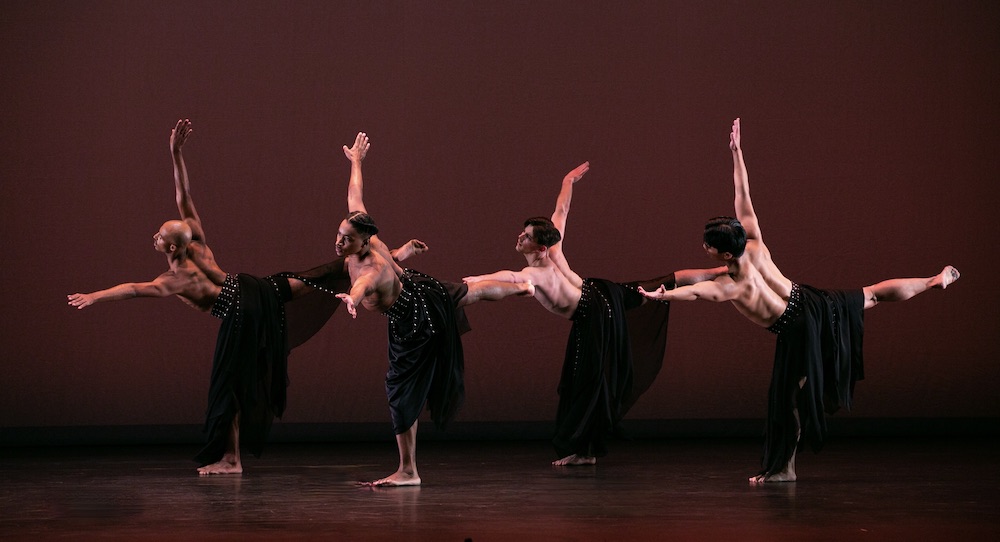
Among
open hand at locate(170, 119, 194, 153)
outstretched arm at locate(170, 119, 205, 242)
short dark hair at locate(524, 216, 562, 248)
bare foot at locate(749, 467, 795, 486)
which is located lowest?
bare foot at locate(749, 467, 795, 486)

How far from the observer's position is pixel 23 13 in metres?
7.20

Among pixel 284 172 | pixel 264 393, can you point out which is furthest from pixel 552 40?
pixel 264 393


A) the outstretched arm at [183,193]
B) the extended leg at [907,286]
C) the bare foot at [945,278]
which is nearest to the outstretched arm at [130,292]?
the outstretched arm at [183,193]

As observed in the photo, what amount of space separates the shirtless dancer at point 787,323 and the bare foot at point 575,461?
1.01 m

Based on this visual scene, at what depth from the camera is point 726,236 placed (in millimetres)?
5121

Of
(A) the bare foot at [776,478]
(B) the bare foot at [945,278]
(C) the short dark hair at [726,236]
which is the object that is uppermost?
(C) the short dark hair at [726,236]

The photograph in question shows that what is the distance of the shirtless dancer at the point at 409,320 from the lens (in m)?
5.14

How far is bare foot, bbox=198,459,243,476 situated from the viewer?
5.72 m

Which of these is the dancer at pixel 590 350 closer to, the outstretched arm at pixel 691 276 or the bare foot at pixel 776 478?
the outstretched arm at pixel 691 276

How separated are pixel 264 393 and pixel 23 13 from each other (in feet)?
10.0

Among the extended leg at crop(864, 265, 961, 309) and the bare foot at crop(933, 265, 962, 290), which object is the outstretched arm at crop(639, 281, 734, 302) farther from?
the bare foot at crop(933, 265, 962, 290)

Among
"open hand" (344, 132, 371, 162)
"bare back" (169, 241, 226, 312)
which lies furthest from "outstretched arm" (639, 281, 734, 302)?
"bare back" (169, 241, 226, 312)

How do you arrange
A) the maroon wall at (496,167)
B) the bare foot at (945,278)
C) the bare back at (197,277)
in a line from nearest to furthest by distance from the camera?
1. the bare foot at (945,278)
2. the bare back at (197,277)
3. the maroon wall at (496,167)

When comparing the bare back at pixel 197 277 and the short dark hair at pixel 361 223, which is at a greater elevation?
the short dark hair at pixel 361 223
